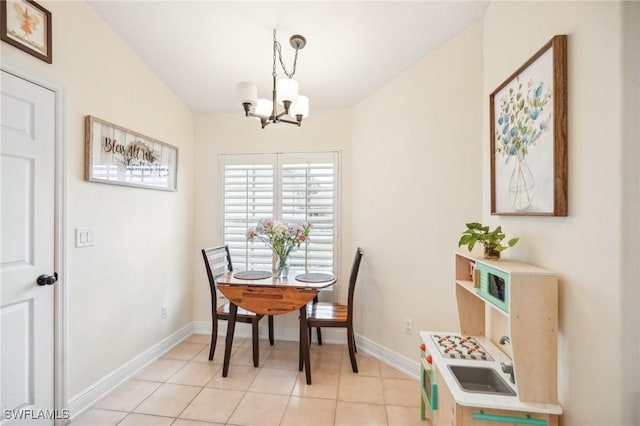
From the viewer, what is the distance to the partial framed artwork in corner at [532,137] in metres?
1.14

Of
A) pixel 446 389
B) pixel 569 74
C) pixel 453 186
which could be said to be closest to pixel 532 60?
pixel 569 74

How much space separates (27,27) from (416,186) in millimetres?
2577

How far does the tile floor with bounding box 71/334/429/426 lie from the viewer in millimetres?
1780

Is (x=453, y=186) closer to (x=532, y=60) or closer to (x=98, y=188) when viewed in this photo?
(x=532, y=60)

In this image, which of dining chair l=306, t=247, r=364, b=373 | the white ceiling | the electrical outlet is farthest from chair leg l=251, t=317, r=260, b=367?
the white ceiling

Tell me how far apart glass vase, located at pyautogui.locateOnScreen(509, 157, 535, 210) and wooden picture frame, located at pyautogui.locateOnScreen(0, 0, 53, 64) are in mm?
2636

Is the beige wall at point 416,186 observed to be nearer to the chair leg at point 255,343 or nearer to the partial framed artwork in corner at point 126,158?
the chair leg at point 255,343

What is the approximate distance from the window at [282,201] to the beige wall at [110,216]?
537mm

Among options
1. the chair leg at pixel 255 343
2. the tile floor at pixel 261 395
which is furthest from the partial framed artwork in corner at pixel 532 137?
the chair leg at pixel 255 343

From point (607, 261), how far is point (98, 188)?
2.75 meters

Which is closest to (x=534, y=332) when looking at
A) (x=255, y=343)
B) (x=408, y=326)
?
(x=408, y=326)

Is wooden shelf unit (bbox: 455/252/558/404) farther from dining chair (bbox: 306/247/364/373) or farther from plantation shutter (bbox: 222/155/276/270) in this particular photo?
plantation shutter (bbox: 222/155/276/270)

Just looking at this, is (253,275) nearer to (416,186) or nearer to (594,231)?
(416,186)

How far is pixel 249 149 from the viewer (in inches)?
118
